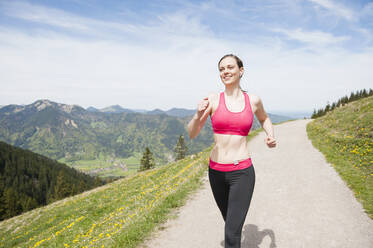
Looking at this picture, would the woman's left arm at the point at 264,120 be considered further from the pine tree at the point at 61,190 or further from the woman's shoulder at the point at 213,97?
the pine tree at the point at 61,190

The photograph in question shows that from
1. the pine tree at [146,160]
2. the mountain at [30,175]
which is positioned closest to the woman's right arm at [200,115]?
the pine tree at [146,160]

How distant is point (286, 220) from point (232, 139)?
4.46 meters

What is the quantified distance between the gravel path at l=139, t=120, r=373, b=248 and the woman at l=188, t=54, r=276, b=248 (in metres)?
2.31

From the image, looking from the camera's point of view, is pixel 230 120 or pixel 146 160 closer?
pixel 230 120

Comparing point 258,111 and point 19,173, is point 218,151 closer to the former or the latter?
point 258,111

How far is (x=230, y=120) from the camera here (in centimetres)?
340

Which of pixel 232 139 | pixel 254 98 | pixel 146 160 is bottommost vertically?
pixel 146 160

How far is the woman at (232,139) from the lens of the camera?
3396mm

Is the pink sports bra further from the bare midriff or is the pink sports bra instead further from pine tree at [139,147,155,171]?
pine tree at [139,147,155,171]

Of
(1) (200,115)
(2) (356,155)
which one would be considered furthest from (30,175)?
(1) (200,115)

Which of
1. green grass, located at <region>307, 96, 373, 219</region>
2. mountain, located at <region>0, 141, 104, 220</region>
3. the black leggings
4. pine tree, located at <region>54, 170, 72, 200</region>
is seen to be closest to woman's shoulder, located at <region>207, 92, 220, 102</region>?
the black leggings

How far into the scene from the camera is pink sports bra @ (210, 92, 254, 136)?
3385mm

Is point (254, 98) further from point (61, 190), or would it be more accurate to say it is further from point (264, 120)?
point (61, 190)

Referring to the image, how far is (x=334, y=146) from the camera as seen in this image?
52.8 ft
